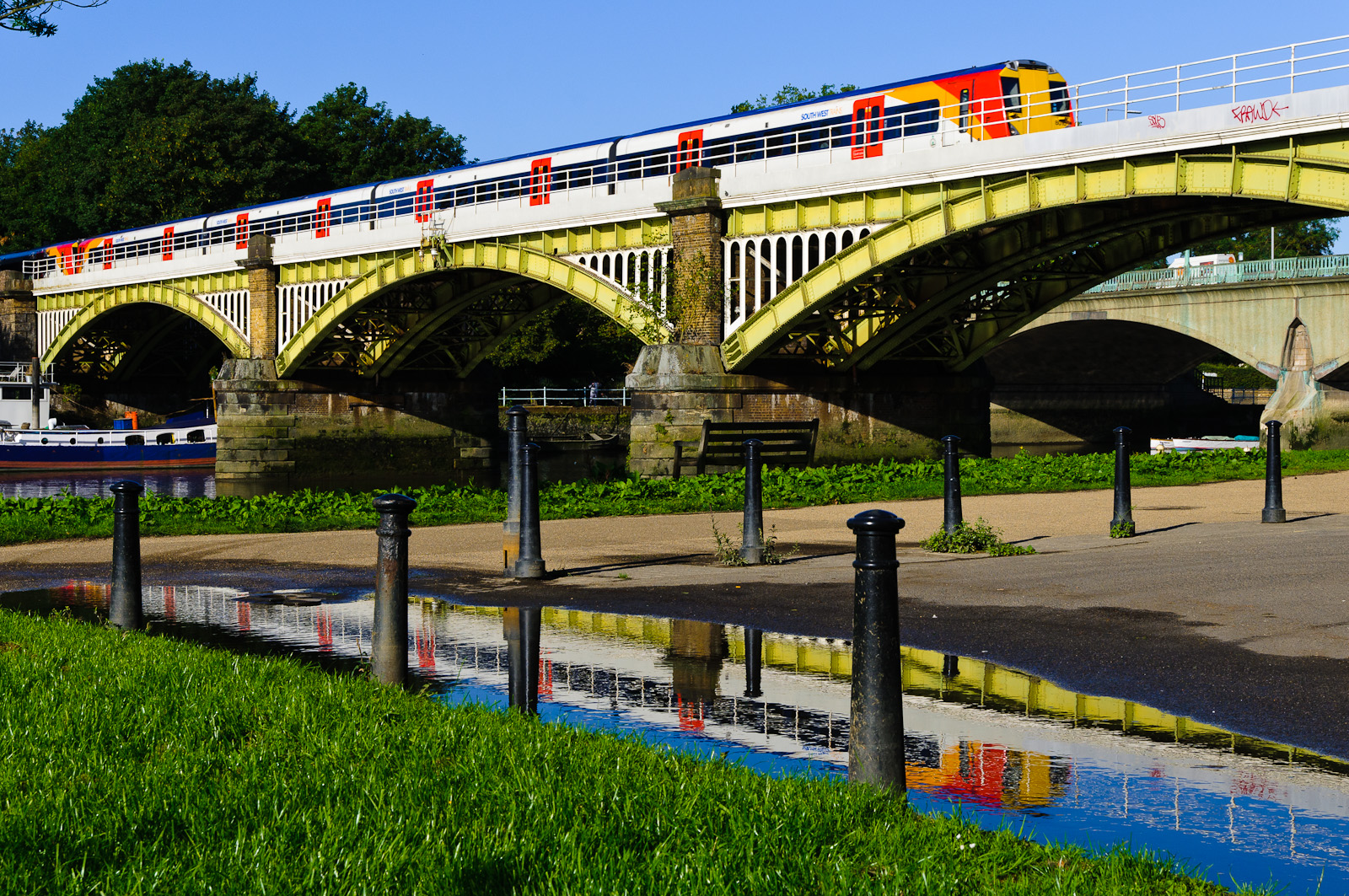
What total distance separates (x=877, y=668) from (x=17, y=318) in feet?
204

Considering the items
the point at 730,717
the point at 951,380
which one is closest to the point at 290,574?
the point at 730,717

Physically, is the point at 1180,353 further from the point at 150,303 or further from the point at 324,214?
the point at 150,303

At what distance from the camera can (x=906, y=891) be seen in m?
3.71

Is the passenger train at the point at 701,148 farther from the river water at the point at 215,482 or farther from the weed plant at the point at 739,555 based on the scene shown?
the weed plant at the point at 739,555

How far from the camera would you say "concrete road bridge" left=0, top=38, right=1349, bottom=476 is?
78.4 ft

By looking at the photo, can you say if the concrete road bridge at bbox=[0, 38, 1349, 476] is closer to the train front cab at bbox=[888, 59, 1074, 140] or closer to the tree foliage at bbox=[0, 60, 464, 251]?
the train front cab at bbox=[888, 59, 1074, 140]

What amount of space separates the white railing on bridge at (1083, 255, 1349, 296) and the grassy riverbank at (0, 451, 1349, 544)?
22.1 metres

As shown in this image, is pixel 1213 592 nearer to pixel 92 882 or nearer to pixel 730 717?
pixel 730 717

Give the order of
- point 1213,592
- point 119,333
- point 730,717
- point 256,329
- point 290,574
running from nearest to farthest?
point 730,717 → point 1213,592 → point 290,574 → point 256,329 → point 119,333

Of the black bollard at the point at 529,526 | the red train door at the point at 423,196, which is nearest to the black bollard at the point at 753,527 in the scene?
the black bollard at the point at 529,526

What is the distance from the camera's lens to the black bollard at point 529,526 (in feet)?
37.3

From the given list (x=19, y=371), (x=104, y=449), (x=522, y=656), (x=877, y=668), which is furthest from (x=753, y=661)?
(x=19, y=371)

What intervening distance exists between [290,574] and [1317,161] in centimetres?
1710

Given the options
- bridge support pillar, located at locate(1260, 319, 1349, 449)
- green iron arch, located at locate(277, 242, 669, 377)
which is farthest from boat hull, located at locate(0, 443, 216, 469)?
bridge support pillar, located at locate(1260, 319, 1349, 449)
